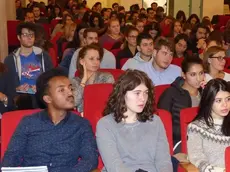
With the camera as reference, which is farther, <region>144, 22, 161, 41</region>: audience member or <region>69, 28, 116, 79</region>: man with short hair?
<region>144, 22, 161, 41</region>: audience member

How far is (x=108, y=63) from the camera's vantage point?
600 cm

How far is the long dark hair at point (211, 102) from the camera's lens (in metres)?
3.22

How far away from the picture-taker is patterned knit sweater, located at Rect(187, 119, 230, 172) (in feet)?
10.5

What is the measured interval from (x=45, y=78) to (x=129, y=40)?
12.3 ft

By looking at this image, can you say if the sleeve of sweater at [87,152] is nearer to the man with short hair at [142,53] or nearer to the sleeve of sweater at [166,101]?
the sleeve of sweater at [166,101]

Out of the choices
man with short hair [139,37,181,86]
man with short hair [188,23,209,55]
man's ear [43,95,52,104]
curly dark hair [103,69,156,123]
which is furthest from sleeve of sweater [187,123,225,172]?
man with short hair [188,23,209,55]

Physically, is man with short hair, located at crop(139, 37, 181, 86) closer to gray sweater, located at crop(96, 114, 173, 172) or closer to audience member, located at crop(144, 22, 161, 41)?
gray sweater, located at crop(96, 114, 173, 172)

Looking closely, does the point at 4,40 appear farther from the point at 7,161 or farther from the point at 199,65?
the point at 7,161

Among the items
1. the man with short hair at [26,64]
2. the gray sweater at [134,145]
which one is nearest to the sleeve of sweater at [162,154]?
the gray sweater at [134,145]

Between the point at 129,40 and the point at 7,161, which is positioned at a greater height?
the point at 129,40

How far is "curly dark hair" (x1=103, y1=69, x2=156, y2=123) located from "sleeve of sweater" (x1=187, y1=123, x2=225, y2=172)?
12.2 inches

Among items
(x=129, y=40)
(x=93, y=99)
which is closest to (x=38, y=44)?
(x=129, y=40)

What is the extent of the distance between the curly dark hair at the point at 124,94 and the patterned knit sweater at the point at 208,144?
1.09 ft

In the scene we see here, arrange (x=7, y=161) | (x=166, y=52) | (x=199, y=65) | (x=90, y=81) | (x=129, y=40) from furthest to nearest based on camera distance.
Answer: (x=129, y=40)
(x=166, y=52)
(x=90, y=81)
(x=199, y=65)
(x=7, y=161)
